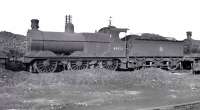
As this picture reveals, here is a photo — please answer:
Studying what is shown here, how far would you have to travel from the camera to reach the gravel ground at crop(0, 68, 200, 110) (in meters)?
7.62

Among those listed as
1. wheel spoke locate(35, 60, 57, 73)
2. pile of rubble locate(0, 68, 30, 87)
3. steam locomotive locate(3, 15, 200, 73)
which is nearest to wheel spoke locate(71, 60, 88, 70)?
steam locomotive locate(3, 15, 200, 73)

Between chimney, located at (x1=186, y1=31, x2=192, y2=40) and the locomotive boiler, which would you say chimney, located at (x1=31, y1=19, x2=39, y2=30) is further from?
chimney, located at (x1=186, y1=31, x2=192, y2=40)

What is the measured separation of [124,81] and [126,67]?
5289 mm

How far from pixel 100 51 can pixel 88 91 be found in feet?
23.3

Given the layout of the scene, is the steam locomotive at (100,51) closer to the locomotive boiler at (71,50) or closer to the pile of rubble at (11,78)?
the locomotive boiler at (71,50)

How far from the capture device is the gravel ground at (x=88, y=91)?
7621 mm

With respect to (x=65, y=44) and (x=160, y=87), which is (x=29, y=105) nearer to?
(x=160, y=87)

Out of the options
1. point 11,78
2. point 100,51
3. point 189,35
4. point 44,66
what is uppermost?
point 189,35

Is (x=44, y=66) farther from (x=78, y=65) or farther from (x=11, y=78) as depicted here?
(x=11, y=78)

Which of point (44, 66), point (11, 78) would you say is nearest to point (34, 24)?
point (44, 66)

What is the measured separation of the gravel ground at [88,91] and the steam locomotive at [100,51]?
1.94 meters

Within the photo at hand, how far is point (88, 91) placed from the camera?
33.0 ft

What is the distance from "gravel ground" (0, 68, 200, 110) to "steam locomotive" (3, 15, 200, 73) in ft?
6.37

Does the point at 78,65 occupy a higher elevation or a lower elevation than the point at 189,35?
lower
